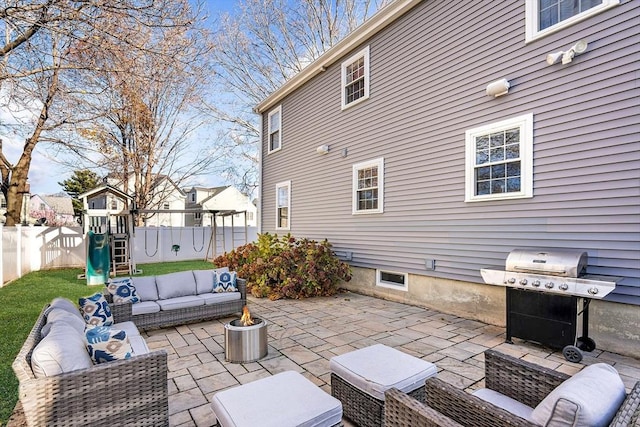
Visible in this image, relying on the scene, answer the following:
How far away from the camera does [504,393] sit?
2193mm

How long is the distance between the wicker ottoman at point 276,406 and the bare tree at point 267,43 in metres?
14.1

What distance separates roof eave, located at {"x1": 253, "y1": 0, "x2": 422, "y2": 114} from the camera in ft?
21.8

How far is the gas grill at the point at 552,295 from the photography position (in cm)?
374

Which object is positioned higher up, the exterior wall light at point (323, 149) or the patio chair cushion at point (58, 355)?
the exterior wall light at point (323, 149)

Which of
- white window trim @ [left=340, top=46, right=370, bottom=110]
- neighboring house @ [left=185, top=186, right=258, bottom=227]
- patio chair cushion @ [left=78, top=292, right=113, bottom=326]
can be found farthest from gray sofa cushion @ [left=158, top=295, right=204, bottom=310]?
neighboring house @ [left=185, top=186, right=258, bottom=227]

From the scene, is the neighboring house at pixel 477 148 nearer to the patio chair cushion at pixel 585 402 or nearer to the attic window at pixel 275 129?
the attic window at pixel 275 129

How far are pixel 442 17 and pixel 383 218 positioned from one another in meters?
3.90

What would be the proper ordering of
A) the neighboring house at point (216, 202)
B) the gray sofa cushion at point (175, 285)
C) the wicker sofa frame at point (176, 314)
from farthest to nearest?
the neighboring house at point (216, 202)
the gray sofa cushion at point (175, 285)
the wicker sofa frame at point (176, 314)

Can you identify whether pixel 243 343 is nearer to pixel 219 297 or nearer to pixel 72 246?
pixel 219 297

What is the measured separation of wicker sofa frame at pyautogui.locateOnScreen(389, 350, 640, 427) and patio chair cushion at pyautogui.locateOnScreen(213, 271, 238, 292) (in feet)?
13.6

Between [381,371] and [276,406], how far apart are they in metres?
0.89

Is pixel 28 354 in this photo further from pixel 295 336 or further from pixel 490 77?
pixel 490 77

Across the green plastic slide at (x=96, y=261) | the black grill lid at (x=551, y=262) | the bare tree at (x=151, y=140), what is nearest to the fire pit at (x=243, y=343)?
the black grill lid at (x=551, y=262)

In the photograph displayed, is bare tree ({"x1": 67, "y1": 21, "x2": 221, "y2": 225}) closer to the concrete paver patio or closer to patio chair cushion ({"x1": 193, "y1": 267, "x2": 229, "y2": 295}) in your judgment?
patio chair cushion ({"x1": 193, "y1": 267, "x2": 229, "y2": 295})
